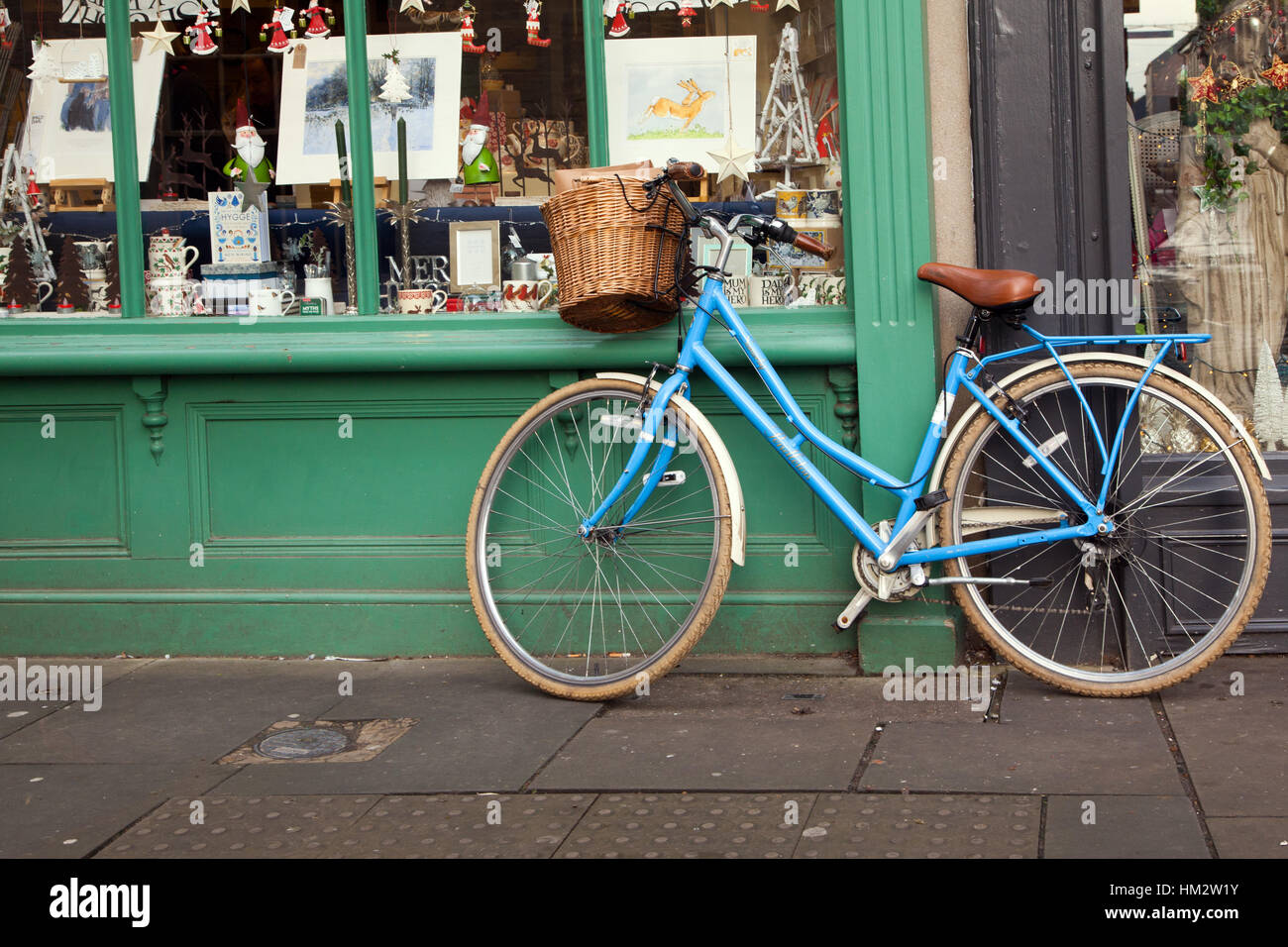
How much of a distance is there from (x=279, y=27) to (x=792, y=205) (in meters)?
2.20

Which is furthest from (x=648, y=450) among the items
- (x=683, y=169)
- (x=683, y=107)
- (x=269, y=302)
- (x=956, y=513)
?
(x=269, y=302)

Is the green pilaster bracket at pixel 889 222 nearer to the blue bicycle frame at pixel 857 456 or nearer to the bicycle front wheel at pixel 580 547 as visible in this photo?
the blue bicycle frame at pixel 857 456

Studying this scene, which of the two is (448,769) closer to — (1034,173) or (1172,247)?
(1034,173)

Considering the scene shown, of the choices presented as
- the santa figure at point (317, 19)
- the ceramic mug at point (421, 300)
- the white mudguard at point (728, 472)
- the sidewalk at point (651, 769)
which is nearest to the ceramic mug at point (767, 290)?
the white mudguard at point (728, 472)

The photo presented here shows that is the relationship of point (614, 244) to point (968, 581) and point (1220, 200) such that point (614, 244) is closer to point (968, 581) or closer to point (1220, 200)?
point (968, 581)

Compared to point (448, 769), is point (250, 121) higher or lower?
higher

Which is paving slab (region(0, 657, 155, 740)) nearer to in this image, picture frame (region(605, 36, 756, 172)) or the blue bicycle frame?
the blue bicycle frame

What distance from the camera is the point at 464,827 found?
374cm

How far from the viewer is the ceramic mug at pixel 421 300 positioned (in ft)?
18.0

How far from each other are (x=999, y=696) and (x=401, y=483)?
2.38 metres

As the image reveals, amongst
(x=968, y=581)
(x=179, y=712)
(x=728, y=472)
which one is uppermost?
(x=728, y=472)

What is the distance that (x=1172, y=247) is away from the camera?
523 centimetres
